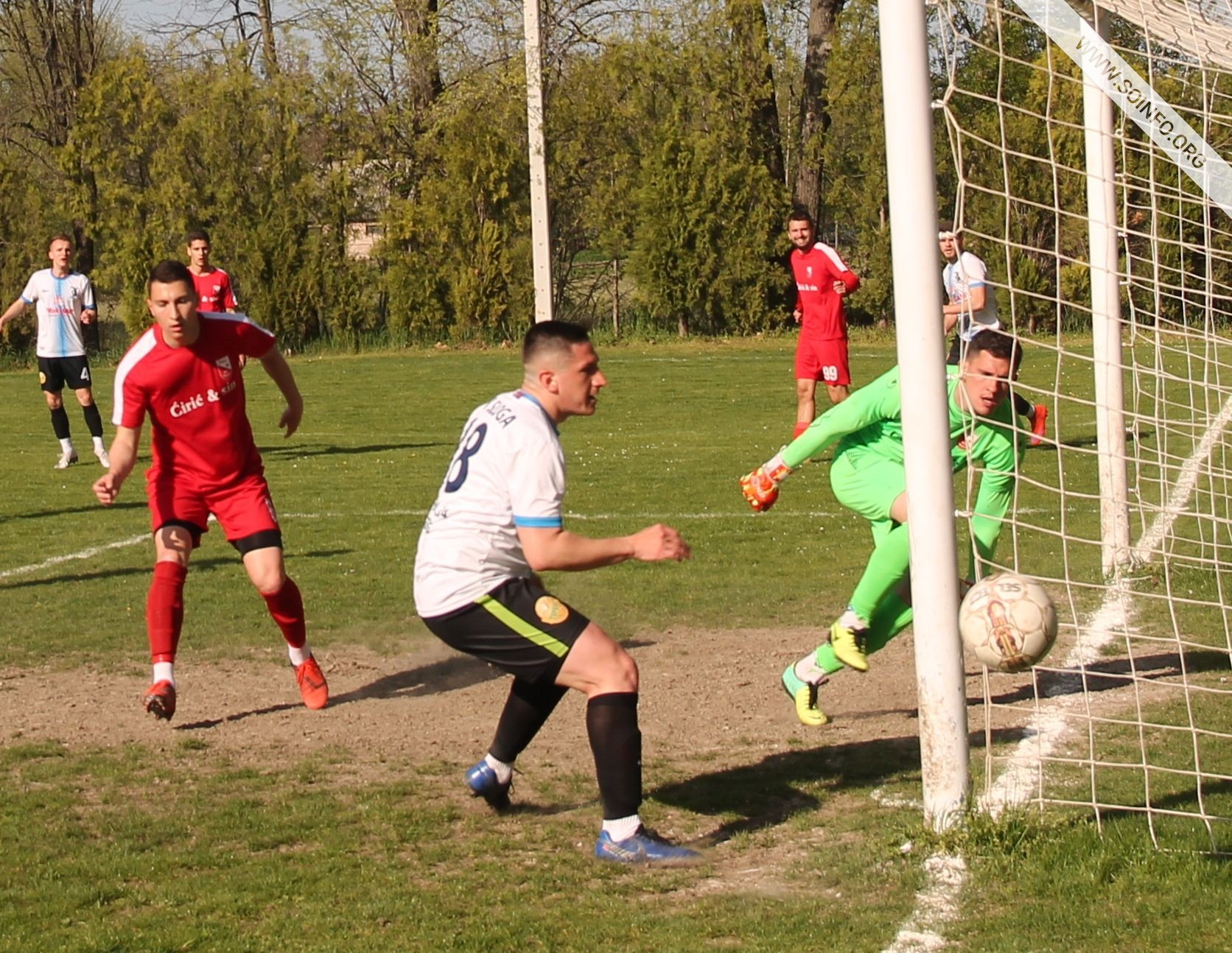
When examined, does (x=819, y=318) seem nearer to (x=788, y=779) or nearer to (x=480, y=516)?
(x=788, y=779)

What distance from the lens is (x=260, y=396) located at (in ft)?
71.8

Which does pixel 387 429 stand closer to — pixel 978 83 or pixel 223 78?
pixel 978 83

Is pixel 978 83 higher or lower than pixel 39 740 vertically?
higher

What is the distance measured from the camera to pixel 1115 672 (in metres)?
6.90

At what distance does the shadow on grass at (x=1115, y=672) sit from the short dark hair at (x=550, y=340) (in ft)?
8.65

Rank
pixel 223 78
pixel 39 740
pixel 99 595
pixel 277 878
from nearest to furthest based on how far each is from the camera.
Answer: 1. pixel 277 878
2. pixel 39 740
3. pixel 99 595
4. pixel 223 78

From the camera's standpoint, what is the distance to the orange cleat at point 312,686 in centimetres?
666

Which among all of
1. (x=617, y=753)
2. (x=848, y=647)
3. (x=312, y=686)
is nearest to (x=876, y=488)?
(x=848, y=647)

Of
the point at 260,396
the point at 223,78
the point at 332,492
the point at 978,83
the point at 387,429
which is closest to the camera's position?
the point at 332,492

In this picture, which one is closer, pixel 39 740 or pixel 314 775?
pixel 314 775

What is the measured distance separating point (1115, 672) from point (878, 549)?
135 centimetres

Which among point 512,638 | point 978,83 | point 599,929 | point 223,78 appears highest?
point 223,78

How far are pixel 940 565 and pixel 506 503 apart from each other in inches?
51.1

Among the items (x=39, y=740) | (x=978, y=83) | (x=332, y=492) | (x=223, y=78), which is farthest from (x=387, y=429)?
(x=223, y=78)
